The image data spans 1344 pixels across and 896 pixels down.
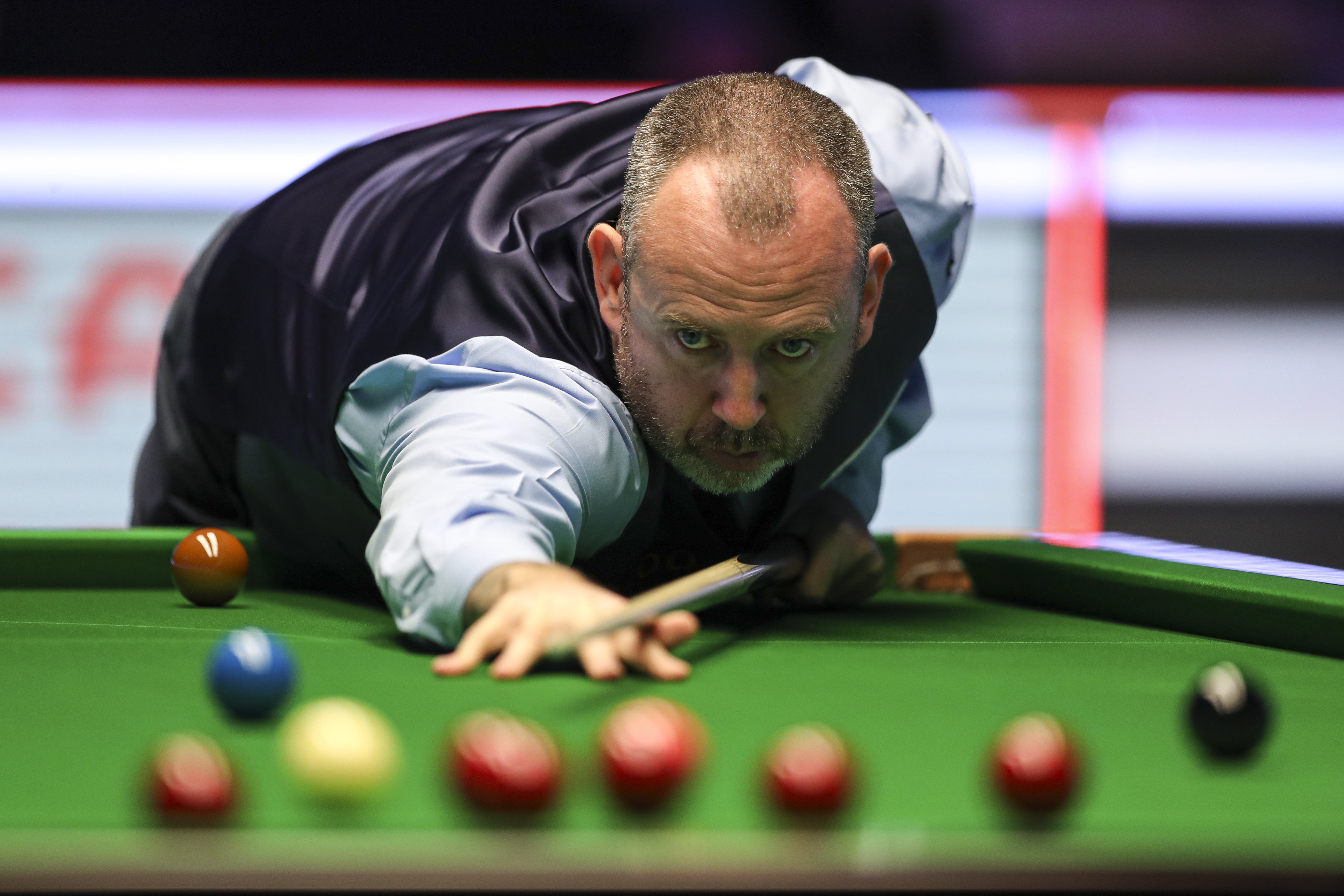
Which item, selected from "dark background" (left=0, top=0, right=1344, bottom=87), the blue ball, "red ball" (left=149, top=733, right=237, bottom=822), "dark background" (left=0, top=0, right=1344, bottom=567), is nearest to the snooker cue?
the blue ball

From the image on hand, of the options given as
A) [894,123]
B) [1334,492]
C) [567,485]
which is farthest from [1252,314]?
[567,485]

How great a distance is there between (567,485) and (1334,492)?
6.25m

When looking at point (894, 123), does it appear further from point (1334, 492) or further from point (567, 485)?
point (1334, 492)

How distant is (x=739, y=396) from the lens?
7.11ft

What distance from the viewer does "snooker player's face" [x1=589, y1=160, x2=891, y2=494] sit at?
7.00 feet

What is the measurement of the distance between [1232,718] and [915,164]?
177 centimetres

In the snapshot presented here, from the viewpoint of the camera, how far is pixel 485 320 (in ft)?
7.41

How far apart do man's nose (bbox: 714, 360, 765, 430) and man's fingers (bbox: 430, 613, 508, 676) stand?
2.10 ft

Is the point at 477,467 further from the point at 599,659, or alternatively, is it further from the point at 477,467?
the point at 599,659

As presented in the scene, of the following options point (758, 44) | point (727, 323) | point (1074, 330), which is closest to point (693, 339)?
point (727, 323)

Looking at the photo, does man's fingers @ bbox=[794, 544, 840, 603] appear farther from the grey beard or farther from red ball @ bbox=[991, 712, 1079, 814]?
red ball @ bbox=[991, 712, 1079, 814]

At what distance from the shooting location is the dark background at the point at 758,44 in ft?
22.1

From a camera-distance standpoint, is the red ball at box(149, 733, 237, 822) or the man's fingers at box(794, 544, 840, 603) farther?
the man's fingers at box(794, 544, 840, 603)

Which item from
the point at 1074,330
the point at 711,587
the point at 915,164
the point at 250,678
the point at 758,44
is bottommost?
the point at 1074,330
